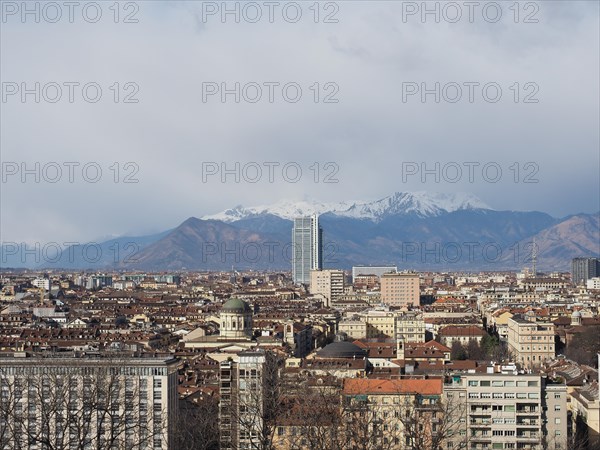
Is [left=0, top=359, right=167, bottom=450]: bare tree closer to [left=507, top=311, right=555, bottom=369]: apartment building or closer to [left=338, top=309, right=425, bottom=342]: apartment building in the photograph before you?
[left=507, top=311, right=555, bottom=369]: apartment building

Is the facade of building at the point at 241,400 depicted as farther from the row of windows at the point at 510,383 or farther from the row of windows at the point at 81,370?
the row of windows at the point at 510,383

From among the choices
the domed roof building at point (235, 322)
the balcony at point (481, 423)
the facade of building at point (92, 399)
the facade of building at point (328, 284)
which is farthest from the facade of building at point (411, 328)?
the facade of building at point (328, 284)

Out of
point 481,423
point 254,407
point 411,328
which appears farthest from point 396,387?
point 411,328

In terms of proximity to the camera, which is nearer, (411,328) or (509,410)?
(509,410)

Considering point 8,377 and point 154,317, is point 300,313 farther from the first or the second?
point 8,377

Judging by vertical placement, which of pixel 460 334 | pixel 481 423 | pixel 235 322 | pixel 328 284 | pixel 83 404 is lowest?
pixel 481 423

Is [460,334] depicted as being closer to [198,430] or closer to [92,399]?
[198,430]

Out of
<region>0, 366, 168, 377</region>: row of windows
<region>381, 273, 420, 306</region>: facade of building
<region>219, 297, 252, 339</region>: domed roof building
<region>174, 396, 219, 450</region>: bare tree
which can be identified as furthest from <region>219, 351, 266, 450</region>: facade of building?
<region>381, 273, 420, 306</region>: facade of building
